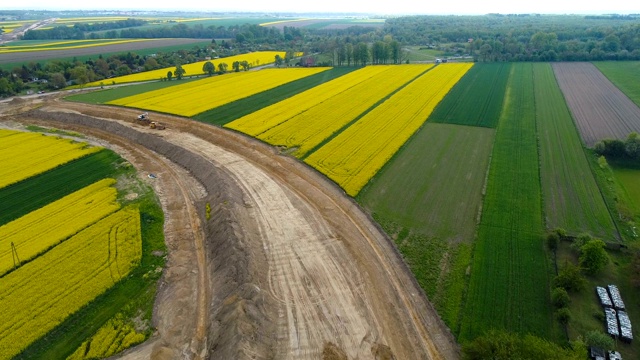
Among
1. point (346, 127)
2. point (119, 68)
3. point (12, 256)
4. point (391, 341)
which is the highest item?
point (119, 68)

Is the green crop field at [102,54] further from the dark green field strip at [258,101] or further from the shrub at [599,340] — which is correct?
the shrub at [599,340]

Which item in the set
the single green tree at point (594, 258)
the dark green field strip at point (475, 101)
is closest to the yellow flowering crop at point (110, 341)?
the single green tree at point (594, 258)

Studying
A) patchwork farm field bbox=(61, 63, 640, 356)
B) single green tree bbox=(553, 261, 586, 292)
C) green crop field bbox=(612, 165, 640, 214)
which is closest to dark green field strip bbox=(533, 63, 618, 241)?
patchwork farm field bbox=(61, 63, 640, 356)

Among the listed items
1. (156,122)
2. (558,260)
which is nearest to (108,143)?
(156,122)

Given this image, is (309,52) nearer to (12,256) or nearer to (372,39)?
(372,39)

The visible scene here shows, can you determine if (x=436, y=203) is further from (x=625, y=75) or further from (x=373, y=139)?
(x=625, y=75)

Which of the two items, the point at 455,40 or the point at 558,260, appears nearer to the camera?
the point at 558,260
